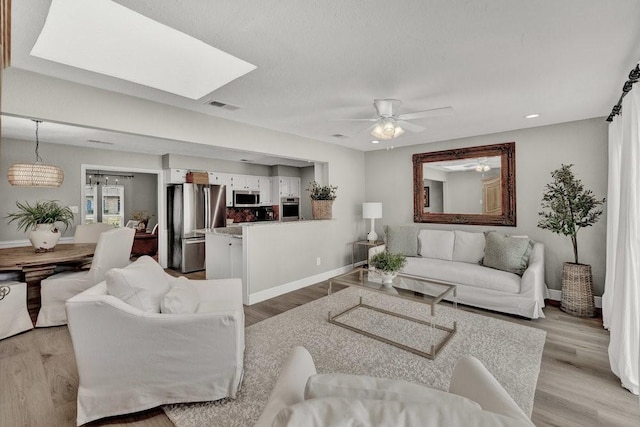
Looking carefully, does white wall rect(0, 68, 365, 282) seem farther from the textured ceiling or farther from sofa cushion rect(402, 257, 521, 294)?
sofa cushion rect(402, 257, 521, 294)

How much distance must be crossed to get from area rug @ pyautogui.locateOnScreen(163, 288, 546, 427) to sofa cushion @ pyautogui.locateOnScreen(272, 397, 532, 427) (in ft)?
4.61

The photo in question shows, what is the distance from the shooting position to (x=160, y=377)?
1.93 metres

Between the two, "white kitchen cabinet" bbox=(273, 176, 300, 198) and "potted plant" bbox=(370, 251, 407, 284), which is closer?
"potted plant" bbox=(370, 251, 407, 284)

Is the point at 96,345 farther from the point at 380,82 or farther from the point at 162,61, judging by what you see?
the point at 380,82

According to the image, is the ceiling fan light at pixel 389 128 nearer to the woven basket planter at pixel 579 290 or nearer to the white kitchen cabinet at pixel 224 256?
the white kitchen cabinet at pixel 224 256

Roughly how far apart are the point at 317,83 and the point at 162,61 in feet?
4.21

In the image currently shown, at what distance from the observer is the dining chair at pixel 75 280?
10.9 ft

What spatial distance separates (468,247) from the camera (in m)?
4.35

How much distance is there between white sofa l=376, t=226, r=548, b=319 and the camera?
11.2 feet

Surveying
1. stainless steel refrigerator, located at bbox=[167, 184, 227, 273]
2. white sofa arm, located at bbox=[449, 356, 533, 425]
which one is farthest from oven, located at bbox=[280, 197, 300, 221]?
white sofa arm, located at bbox=[449, 356, 533, 425]

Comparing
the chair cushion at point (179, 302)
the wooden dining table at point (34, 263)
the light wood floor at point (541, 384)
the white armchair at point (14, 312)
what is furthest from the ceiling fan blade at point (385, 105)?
the white armchair at point (14, 312)

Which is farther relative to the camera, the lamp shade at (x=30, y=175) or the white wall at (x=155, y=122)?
the lamp shade at (x=30, y=175)

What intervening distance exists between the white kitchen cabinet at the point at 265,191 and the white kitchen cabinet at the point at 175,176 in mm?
1836

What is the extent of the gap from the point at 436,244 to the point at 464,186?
3.51 feet
